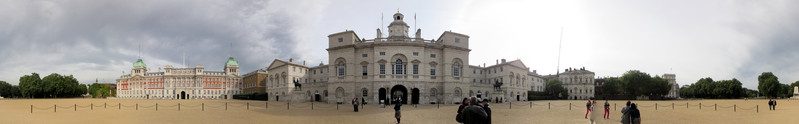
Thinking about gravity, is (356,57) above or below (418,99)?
above

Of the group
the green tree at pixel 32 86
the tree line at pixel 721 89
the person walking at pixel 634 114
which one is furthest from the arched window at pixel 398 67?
the tree line at pixel 721 89

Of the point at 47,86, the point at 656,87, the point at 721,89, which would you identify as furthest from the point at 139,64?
the point at 721,89

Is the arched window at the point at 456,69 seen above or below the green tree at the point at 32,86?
Answer: above

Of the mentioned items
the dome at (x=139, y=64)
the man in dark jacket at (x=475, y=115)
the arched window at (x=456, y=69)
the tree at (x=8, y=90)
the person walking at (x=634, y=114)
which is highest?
the dome at (x=139, y=64)

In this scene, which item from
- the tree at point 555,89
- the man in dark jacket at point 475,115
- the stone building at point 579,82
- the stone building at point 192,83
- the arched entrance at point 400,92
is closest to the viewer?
the man in dark jacket at point 475,115

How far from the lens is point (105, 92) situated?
112500mm

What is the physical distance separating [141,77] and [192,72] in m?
17.1

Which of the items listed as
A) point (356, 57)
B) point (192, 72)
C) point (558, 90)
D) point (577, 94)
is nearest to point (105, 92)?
point (192, 72)

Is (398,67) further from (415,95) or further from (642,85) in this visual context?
(642,85)

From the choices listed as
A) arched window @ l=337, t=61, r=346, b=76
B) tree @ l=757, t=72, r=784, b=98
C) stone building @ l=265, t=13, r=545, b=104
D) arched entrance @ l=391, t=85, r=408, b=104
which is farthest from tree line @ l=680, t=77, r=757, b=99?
arched window @ l=337, t=61, r=346, b=76

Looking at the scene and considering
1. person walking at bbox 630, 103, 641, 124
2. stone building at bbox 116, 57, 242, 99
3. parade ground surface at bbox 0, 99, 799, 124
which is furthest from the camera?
stone building at bbox 116, 57, 242, 99

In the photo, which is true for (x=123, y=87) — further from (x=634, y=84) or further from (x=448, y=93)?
(x=634, y=84)

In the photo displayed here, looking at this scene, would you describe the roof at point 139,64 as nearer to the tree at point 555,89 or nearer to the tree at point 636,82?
Result: the tree at point 555,89

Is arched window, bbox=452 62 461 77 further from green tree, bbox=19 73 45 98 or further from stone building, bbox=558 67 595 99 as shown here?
green tree, bbox=19 73 45 98
